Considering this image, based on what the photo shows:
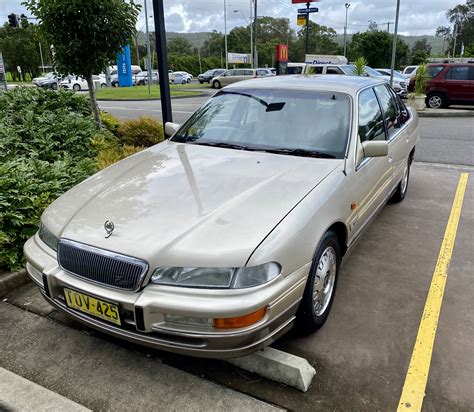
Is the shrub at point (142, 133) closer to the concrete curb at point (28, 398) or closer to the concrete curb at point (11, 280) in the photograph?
the concrete curb at point (11, 280)

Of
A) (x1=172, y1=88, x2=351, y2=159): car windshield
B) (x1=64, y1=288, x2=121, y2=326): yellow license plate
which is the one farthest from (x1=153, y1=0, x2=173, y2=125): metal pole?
(x1=64, y1=288, x2=121, y2=326): yellow license plate

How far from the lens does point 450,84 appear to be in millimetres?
14688

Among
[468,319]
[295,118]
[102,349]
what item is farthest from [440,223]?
[102,349]

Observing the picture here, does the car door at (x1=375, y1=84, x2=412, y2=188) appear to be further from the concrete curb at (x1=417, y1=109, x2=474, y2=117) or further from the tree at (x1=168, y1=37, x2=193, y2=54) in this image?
the tree at (x1=168, y1=37, x2=193, y2=54)

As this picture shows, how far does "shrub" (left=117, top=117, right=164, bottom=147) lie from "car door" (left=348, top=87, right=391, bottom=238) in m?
4.10

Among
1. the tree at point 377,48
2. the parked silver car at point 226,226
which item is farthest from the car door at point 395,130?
the tree at point 377,48

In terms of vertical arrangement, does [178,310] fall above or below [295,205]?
below

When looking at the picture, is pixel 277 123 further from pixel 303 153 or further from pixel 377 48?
pixel 377 48

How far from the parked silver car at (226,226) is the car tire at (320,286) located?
0.01 m

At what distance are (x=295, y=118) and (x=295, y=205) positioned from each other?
1192 millimetres

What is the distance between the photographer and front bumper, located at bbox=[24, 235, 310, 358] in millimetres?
2104

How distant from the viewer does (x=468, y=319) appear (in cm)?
305

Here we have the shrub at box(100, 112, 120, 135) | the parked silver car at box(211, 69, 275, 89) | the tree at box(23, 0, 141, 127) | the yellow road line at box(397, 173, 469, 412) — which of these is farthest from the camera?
the parked silver car at box(211, 69, 275, 89)

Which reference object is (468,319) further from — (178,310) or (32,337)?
(32,337)
